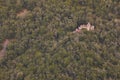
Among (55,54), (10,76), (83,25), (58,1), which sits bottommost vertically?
(10,76)

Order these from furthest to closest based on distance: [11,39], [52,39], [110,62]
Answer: [11,39]
[52,39]
[110,62]

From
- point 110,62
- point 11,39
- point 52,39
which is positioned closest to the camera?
point 110,62

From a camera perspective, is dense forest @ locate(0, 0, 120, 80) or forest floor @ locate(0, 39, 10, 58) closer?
dense forest @ locate(0, 0, 120, 80)

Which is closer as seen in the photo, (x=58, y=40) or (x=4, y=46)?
(x=58, y=40)

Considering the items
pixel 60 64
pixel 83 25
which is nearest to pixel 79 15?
pixel 83 25

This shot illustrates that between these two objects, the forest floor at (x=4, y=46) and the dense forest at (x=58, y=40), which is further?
the forest floor at (x=4, y=46)

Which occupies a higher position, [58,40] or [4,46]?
[58,40]

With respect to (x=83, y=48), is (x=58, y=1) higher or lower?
higher

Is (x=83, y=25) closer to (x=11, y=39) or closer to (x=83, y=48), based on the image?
(x=83, y=48)
